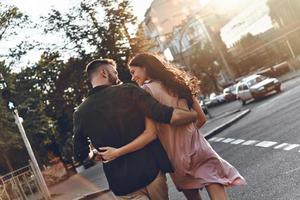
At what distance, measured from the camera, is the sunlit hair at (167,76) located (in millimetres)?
3941

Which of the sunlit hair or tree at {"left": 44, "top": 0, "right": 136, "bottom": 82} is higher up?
tree at {"left": 44, "top": 0, "right": 136, "bottom": 82}

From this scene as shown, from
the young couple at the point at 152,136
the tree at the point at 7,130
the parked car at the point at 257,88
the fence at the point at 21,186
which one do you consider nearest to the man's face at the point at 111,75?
the young couple at the point at 152,136

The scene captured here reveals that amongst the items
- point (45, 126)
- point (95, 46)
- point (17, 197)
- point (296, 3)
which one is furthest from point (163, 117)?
point (296, 3)

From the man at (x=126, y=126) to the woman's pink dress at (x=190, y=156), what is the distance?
0.43ft

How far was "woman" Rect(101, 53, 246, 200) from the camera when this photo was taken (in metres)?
3.82

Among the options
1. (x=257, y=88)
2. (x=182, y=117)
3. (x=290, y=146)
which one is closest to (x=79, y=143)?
(x=182, y=117)

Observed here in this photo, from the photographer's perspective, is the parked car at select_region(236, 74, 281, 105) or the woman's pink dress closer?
the woman's pink dress

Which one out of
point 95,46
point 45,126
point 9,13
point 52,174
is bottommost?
point 52,174

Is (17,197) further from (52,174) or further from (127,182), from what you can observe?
(52,174)

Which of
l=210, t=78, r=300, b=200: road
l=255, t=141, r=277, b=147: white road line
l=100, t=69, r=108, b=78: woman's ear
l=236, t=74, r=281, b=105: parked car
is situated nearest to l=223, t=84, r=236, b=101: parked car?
l=236, t=74, r=281, b=105: parked car

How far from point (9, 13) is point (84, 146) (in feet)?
97.5

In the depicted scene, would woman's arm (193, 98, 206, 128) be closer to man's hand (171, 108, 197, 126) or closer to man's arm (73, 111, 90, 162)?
man's hand (171, 108, 197, 126)

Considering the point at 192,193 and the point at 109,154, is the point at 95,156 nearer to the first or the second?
the point at 109,154

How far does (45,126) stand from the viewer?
3644cm
